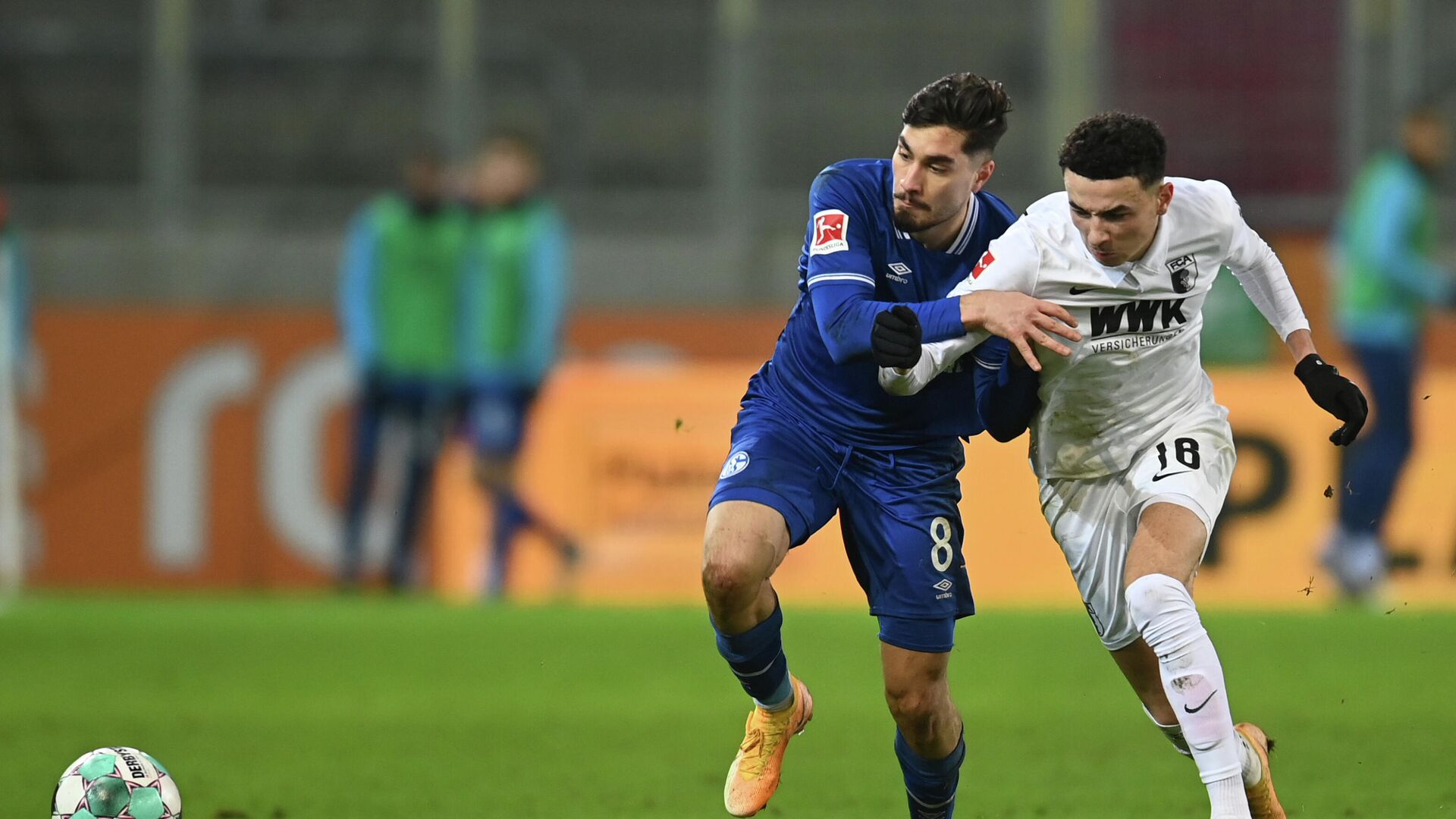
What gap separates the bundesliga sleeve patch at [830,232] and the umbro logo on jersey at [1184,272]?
0.84 metres

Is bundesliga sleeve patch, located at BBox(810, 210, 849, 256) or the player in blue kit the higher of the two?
bundesliga sleeve patch, located at BBox(810, 210, 849, 256)

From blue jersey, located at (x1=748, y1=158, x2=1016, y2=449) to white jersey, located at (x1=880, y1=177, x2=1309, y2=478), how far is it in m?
0.19

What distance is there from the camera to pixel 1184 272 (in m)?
5.07

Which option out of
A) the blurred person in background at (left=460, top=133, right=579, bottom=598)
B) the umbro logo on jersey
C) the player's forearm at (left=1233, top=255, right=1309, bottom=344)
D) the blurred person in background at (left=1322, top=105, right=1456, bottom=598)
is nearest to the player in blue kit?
the umbro logo on jersey

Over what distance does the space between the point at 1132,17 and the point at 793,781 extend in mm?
8594

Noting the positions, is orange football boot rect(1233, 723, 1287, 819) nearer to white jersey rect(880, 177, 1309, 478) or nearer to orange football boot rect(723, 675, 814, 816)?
white jersey rect(880, 177, 1309, 478)

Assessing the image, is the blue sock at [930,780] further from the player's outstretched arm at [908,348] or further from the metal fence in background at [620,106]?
the metal fence in background at [620,106]

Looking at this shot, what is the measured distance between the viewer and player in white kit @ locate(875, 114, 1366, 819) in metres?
4.80

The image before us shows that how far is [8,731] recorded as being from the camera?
7.17 m

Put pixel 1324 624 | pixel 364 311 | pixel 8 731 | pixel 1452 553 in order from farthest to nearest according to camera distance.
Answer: pixel 364 311
pixel 1452 553
pixel 1324 624
pixel 8 731

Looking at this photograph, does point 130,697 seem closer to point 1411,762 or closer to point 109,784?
point 109,784

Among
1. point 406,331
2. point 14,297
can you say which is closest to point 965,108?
point 406,331

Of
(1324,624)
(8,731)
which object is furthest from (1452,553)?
(8,731)

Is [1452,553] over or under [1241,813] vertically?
under
